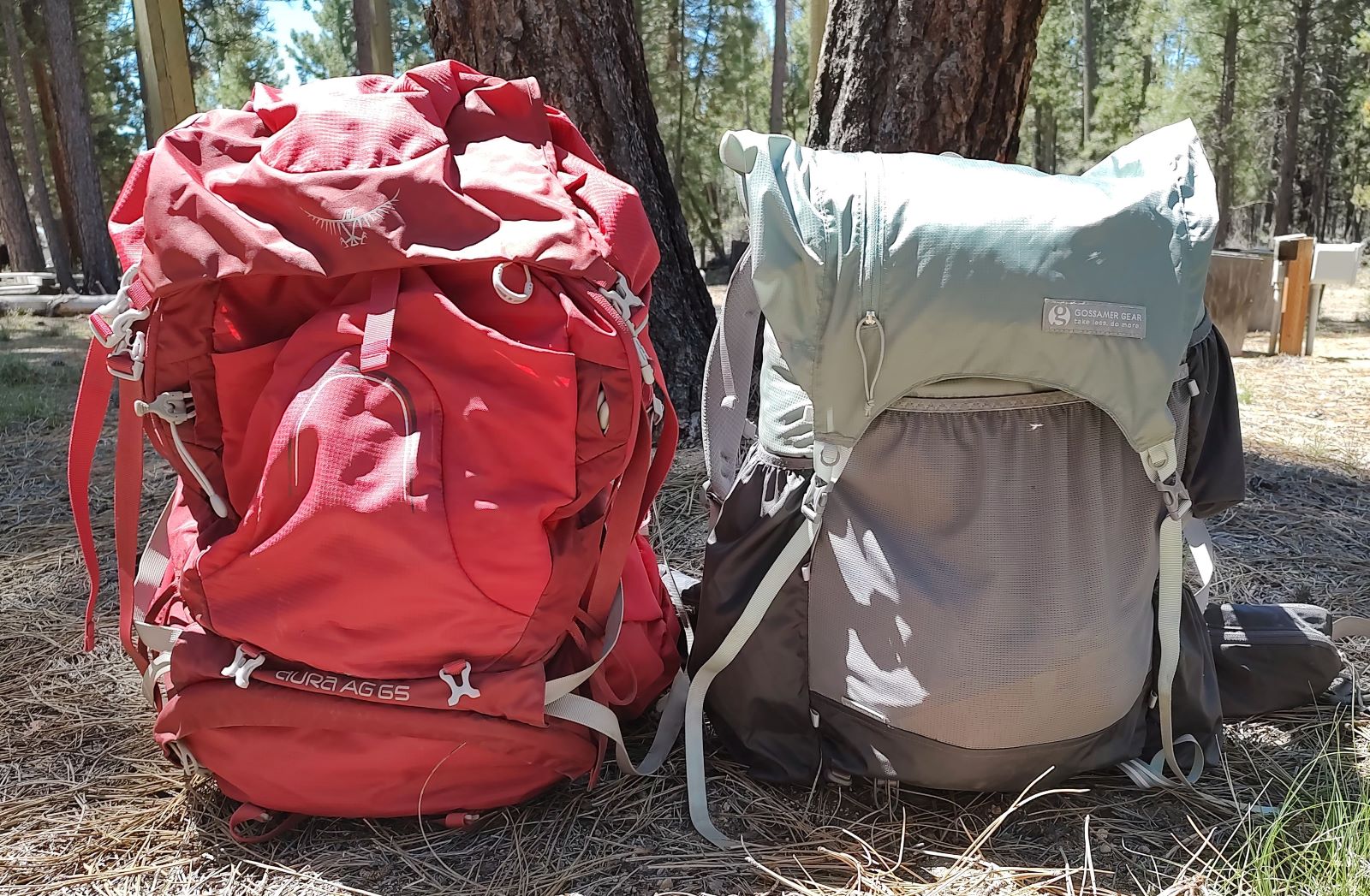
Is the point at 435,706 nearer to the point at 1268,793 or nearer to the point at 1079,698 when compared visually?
the point at 1079,698

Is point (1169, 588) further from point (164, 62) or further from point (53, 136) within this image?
point (53, 136)

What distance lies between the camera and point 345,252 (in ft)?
3.89

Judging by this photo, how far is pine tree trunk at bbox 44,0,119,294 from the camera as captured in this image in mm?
9758

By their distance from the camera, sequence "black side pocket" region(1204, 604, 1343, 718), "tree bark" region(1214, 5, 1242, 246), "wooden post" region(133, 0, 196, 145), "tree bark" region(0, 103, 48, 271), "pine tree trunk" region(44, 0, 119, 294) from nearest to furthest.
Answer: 1. "black side pocket" region(1204, 604, 1343, 718)
2. "wooden post" region(133, 0, 196, 145)
3. "pine tree trunk" region(44, 0, 119, 294)
4. "tree bark" region(0, 103, 48, 271)
5. "tree bark" region(1214, 5, 1242, 246)

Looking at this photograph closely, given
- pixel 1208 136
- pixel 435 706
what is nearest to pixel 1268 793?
pixel 435 706

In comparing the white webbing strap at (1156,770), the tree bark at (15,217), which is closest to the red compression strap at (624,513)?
the white webbing strap at (1156,770)

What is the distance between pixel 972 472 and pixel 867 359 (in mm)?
205

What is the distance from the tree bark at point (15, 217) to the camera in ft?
35.3

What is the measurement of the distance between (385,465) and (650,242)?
483mm

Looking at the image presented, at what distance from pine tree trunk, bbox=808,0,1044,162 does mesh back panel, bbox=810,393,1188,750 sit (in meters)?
1.31

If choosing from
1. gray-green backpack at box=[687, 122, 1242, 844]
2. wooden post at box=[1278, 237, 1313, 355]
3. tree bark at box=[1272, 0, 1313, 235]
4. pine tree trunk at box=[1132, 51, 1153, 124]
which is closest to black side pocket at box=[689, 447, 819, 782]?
gray-green backpack at box=[687, 122, 1242, 844]

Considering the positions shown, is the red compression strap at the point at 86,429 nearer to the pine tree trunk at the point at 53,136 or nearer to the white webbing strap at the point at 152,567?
the white webbing strap at the point at 152,567

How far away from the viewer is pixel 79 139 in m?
10.2

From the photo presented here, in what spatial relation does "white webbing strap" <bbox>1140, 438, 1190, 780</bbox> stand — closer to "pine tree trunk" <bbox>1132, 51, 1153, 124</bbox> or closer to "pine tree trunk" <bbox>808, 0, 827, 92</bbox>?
"pine tree trunk" <bbox>808, 0, 827, 92</bbox>
